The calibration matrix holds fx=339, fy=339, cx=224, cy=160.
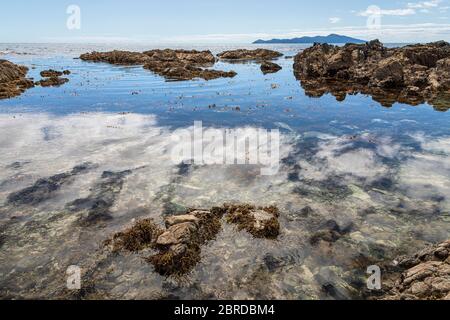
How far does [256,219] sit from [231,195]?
2951 mm

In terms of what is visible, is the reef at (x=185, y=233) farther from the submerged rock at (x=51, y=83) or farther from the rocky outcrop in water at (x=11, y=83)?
the submerged rock at (x=51, y=83)

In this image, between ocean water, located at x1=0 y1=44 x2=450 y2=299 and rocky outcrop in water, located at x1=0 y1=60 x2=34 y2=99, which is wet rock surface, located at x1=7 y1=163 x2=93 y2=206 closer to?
ocean water, located at x1=0 y1=44 x2=450 y2=299

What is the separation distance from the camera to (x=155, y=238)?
12875mm

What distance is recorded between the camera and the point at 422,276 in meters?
9.83

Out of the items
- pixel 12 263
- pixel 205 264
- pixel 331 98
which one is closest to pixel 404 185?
pixel 205 264

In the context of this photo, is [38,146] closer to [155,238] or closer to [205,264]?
[155,238]

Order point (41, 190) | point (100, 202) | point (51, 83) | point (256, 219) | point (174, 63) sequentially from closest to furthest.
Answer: point (256, 219), point (100, 202), point (41, 190), point (51, 83), point (174, 63)

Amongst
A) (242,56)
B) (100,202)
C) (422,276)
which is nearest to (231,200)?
(100,202)

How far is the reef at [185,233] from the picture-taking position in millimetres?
11508

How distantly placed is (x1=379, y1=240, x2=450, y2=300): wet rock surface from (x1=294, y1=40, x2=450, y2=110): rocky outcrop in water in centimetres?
3155

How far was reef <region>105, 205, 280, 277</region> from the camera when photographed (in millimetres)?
11508

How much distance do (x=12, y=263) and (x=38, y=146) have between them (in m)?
Result: 13.7

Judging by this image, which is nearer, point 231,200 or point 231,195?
point 231,200

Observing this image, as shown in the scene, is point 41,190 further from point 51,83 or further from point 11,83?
point 11,83
